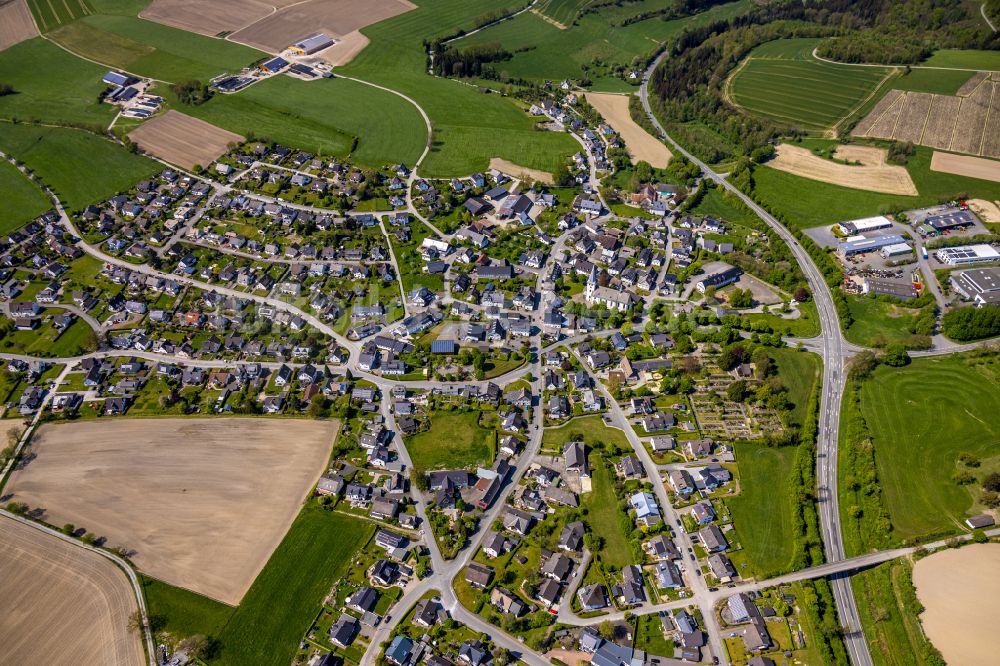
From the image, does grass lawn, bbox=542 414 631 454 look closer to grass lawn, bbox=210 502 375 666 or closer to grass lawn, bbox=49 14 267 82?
grass lawn, bbox=210 502 375 666

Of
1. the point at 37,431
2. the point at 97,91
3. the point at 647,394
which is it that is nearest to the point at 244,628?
the point at 37,431

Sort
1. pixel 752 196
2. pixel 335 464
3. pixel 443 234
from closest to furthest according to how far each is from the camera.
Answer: pixel 335 464, pixel 443 234, pixel 752 196

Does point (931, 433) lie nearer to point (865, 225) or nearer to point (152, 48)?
point (865, 225)

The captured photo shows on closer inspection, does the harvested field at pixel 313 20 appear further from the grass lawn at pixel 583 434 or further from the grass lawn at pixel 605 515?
the grass lawn at pixel 605 515

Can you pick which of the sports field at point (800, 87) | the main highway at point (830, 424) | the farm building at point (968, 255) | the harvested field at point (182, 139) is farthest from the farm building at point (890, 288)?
the harvested field at point (182, 139)

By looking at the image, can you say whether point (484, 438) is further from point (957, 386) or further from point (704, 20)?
point (704, 20)
